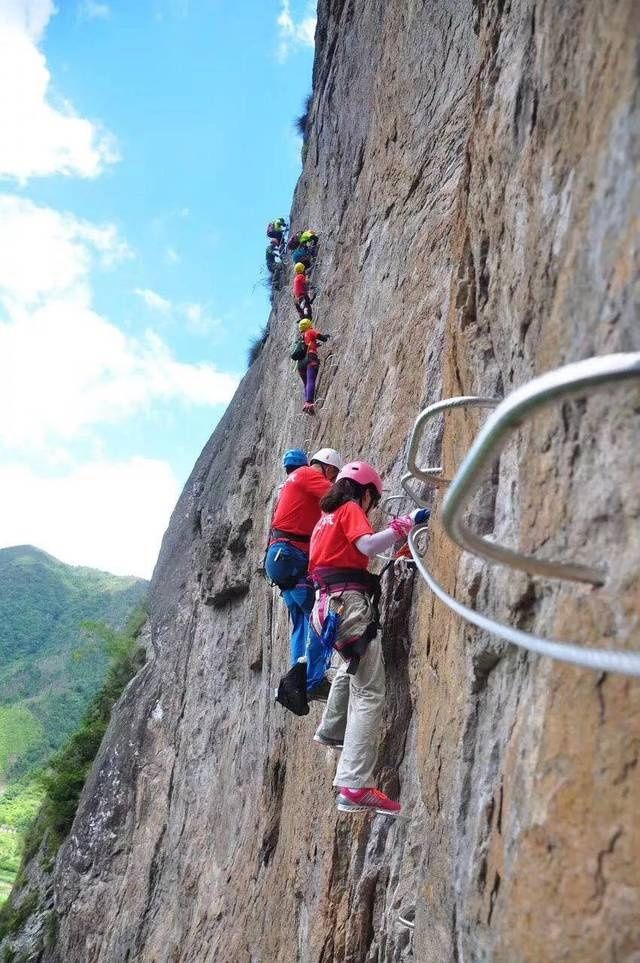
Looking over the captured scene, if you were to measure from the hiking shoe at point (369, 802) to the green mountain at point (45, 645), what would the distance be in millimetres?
29620

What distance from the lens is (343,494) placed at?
4.89 metres

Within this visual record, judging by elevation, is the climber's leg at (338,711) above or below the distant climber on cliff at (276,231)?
below

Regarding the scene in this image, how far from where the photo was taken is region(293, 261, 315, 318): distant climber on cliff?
36.3 feet

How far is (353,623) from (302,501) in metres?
1.71

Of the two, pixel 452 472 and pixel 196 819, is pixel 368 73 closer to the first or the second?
pixel 452 472

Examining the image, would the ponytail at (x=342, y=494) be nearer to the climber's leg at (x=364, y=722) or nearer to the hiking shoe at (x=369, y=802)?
the climber's leg at (x=364, y=722)

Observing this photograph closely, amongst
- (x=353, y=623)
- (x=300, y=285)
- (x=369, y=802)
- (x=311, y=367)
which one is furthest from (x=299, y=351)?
(x=369, y=802)

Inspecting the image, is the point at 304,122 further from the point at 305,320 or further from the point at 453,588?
the point at 453,588

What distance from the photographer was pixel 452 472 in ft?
11.6

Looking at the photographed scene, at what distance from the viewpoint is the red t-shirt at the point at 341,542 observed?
468 centimetres

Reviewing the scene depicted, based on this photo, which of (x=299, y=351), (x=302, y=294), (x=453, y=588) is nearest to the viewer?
(x=453, y=588)

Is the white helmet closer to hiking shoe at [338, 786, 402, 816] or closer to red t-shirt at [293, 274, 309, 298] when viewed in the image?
hiking shoe at [338, 786, 402, 816]

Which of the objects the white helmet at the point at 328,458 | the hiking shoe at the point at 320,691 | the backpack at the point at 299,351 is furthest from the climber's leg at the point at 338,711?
the backpack at the point at 299,351

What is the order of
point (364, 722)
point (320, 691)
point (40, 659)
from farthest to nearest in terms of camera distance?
point (40, 659)
point (320, 691)
point (364, 722)
